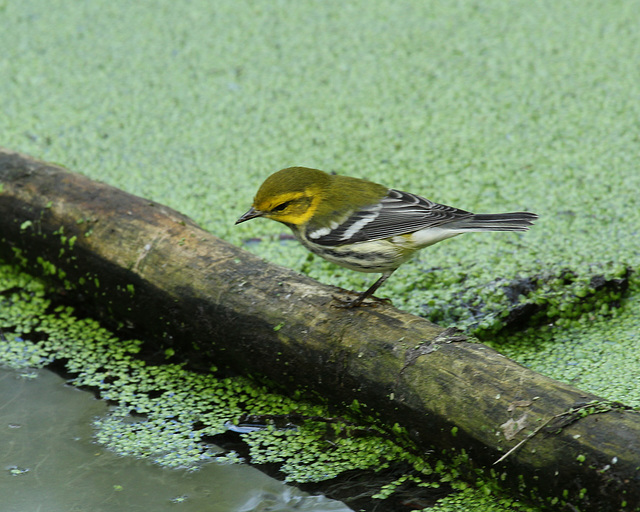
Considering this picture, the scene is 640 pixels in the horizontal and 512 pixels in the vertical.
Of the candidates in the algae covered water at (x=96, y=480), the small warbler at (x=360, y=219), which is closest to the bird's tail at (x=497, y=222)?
the small warbler at (x=360, y=219)

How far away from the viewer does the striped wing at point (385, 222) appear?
3016 mm

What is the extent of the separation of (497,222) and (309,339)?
0.85m

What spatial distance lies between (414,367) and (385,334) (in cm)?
20

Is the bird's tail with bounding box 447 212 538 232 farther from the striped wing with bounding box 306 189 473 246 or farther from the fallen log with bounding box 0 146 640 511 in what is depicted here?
the fallen log with bounding box 0 146 640 511

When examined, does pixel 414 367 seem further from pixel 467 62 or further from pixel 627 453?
pixel 467 62

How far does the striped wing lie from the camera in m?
3.02

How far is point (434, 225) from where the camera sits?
301 cm

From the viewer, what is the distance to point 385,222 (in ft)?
10.1

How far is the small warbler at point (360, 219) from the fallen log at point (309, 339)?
0.19 m

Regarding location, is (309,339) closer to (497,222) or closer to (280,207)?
(280,207)

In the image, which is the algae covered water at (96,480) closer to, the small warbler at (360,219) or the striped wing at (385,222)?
the small warbler at (360,219)

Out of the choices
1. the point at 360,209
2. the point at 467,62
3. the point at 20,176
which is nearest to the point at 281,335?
the point at 360,209

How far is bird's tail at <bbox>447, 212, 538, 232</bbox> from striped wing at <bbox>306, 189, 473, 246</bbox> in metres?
0.05

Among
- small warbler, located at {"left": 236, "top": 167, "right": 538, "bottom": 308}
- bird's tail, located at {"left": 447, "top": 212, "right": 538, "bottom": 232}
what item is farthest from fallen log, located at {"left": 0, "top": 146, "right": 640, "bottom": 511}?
bird's tail, located at {"left": 447, "top": 212, "right": 538, "bottom": 232}
